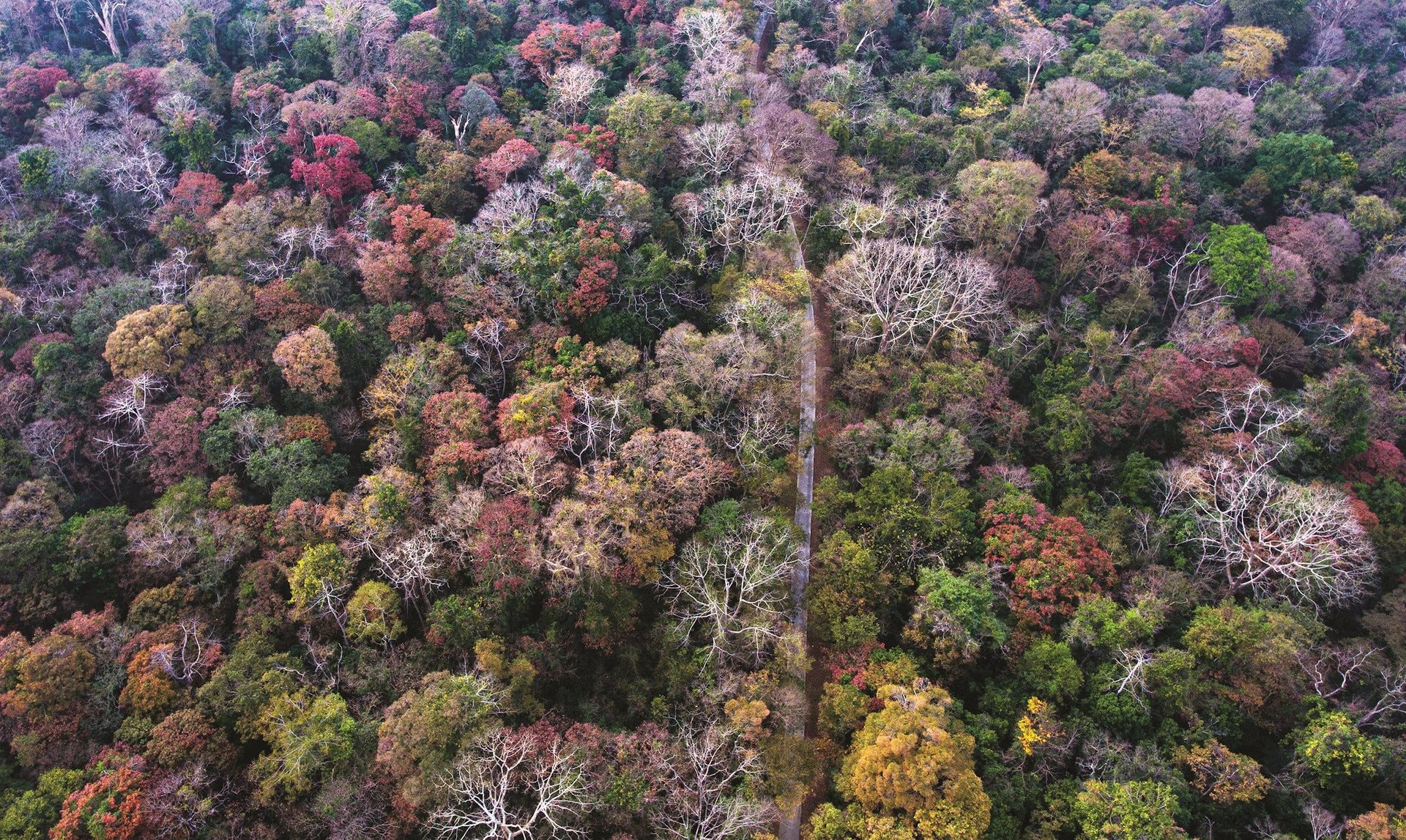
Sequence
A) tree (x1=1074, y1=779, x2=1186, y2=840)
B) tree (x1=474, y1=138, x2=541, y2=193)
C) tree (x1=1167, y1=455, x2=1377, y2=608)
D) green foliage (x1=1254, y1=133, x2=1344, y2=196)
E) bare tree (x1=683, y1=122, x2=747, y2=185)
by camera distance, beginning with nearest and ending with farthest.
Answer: tree (x1=1074, y1=779, x2=1186, y2=840) → tree (x1=1167, y1=455, x2=1377, y2=608) → tree (x1=474, y1=138, x2=541, y2=193) → bare tree (x1=683, y1=122, x2=747, y2=185) → green foliage (x1=1254, y1=133, x2=1344, y2=196)

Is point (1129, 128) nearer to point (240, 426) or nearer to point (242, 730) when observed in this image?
point (240, 426)

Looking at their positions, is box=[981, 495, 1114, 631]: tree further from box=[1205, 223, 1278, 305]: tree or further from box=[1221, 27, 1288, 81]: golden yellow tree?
box=[1221, 27, 1288, 81]: golden yellow tree

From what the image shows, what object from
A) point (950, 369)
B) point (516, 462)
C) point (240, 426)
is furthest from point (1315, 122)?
point (240, 426)

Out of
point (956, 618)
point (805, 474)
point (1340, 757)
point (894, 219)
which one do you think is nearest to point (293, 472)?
point (805, 474)

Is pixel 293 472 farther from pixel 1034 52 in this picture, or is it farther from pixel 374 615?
pixel 1034 52

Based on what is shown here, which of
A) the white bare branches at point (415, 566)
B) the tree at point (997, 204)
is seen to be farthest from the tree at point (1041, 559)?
the white bare branches at point (415, 566)

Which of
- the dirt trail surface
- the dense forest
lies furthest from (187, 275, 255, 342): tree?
the dirt trail surface

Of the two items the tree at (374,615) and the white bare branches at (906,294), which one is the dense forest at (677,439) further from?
the white bare branches at (906,294)
